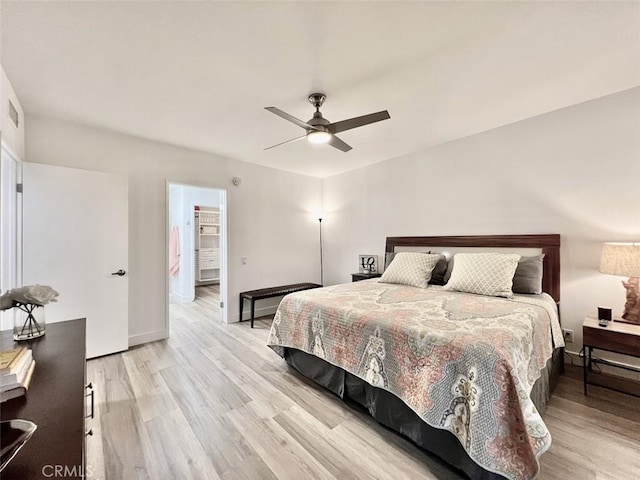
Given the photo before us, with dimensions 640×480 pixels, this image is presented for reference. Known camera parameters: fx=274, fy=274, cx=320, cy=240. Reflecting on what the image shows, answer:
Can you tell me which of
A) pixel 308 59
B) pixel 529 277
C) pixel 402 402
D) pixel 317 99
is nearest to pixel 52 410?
pixel 402 402

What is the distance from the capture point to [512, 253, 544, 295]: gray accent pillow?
2.71m

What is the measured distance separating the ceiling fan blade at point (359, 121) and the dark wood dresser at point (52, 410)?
2.29 metres

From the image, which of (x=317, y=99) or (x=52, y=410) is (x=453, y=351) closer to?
(x=52, y=410)

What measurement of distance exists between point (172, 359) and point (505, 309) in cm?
327

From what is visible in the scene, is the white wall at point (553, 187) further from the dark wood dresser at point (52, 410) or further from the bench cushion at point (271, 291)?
the dark wood dresser at point (52, 410)

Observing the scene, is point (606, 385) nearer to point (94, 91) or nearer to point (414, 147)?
point (414, 147)

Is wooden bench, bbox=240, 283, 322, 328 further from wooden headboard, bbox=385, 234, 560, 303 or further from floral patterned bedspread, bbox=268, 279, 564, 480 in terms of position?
wooden headboard, bbox=385, 234, 560, 303

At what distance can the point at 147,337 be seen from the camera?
137 inches

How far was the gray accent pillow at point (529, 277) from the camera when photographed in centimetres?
271

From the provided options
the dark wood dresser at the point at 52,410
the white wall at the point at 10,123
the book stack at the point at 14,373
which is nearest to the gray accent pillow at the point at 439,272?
the dark wood dresser at the point at 52,410

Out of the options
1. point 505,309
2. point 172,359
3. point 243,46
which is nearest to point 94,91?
point 243,46

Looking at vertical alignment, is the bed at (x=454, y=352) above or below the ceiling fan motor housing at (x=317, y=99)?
below

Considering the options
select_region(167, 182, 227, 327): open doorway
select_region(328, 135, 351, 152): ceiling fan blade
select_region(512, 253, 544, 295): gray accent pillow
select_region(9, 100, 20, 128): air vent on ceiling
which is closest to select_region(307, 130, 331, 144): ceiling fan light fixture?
select_region(328, 135, 351, 152): ceiling fan blade

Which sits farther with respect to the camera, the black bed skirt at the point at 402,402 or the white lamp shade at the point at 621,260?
the white lamp shade at the point at 621,260
